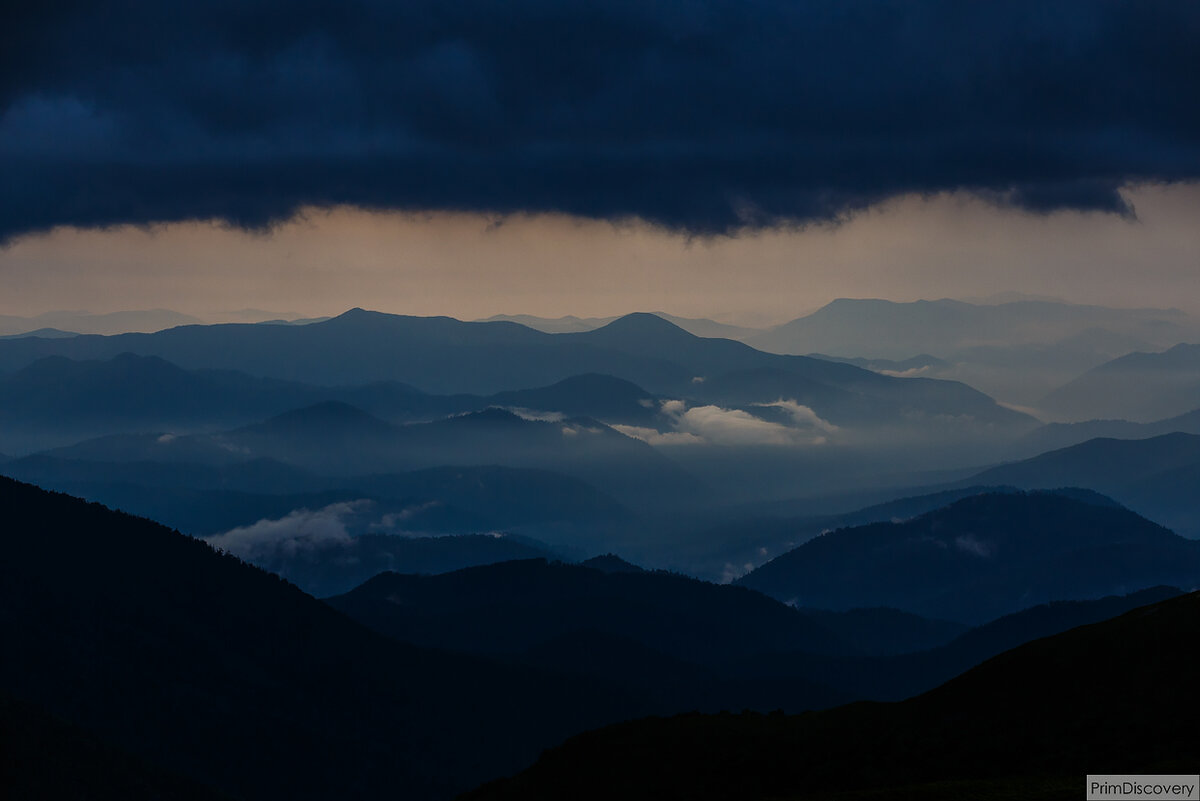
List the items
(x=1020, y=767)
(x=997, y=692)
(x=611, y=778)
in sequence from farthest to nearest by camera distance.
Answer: (x=611, y=778) → (x=997, y=692) → (x=1020, y=767)

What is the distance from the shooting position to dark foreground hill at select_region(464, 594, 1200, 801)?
110 metres

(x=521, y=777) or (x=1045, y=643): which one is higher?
(x=1045, y=643)

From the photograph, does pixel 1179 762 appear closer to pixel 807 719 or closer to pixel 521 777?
pixel 807 719

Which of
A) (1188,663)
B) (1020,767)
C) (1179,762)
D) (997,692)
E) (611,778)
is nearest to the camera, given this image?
(1179,762)

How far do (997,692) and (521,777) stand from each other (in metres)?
59.3

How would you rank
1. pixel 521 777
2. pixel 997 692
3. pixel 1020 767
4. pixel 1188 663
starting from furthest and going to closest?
pixel 521 777
pixel 997 692
pixel 1188 663
pixel 1020 767

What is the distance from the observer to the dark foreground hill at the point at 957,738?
109500mm

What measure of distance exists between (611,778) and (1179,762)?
235 feet

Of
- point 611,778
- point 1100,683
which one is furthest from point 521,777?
point 1100,683

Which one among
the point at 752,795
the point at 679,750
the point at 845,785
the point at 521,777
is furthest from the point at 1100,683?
the point at 521,777

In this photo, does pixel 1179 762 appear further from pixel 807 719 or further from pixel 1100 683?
pixel 807 719

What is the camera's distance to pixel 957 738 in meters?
126

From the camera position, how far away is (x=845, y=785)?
122688 mm

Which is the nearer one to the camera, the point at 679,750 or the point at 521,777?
the point at 679,750
